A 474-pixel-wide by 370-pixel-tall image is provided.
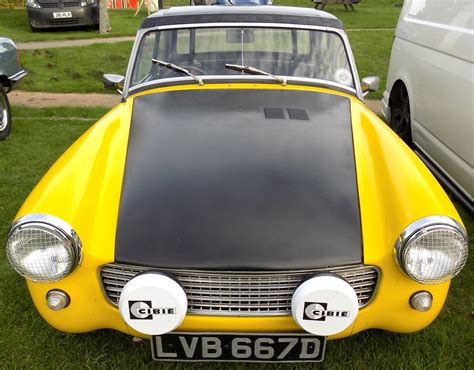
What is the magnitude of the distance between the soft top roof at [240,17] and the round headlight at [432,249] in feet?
6.20

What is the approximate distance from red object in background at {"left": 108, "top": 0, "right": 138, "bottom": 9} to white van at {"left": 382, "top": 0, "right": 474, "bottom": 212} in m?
15.2

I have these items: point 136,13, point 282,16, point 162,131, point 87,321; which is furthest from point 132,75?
point 136,13

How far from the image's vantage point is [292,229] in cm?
209

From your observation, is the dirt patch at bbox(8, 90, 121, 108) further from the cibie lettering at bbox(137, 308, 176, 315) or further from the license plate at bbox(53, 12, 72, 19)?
the cibie lettering at bbox(137, 308, 176, 315)

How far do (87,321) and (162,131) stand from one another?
3.52 ft

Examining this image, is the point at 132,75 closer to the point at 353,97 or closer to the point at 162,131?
the point at 162,131

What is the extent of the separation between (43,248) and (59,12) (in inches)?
452

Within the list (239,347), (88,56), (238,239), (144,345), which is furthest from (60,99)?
(239,347)

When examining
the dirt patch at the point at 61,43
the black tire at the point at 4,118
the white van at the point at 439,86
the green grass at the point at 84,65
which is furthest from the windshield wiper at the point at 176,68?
the dirt patch at the point at 61,43

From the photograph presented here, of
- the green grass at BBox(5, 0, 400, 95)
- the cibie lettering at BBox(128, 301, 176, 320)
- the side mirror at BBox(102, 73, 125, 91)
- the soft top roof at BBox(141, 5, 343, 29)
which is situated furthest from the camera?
the green grass at BBox(5, 0, 400, 95)

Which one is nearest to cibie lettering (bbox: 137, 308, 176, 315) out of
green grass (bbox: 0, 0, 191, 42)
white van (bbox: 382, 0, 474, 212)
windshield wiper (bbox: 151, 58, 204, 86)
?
windshield wiper (bbox: 151, 58, 204, 86)

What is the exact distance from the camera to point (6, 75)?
5320mm

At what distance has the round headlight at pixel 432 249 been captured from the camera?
78.0 inches

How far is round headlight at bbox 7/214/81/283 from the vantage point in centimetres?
198
